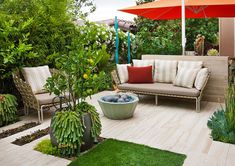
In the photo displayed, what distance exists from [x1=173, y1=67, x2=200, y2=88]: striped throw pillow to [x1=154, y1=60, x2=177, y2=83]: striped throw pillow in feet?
1.08

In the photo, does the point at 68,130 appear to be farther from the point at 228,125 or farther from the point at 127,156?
the point at 228,125

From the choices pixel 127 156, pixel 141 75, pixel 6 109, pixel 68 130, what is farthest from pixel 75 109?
pixel 141 75

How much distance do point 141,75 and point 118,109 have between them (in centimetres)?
168

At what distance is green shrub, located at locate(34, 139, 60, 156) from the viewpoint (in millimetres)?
3796

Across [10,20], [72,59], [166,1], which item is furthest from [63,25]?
[72,59]

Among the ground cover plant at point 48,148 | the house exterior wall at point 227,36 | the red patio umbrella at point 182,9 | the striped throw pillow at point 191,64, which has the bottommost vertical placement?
the ground cover plant at point 48,148

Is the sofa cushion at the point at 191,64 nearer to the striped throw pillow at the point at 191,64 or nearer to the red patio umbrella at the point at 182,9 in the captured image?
the striped throw pillow at the point at 191,64

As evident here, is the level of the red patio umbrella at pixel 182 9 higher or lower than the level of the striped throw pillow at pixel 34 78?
higher

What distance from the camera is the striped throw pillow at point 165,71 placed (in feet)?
21.5

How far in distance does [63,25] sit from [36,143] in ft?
11.5

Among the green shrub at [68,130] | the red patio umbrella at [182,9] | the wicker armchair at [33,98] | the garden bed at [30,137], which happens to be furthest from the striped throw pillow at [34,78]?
the red patio umbrella at [182,9]

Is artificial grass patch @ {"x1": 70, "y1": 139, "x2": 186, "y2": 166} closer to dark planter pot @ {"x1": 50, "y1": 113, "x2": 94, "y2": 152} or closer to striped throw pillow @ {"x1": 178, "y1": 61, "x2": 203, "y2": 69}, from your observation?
dark planter pot @ {"x1": 50, "y1": 113, "x2": 94, "y2": 152}

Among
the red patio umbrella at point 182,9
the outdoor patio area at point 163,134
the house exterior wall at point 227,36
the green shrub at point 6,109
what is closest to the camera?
the outdoor patio area at point 163,134

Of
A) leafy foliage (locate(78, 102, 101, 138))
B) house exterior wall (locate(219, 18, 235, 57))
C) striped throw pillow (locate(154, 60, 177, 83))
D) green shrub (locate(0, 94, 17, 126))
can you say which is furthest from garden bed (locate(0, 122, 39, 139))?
house exterior wall (locate(219, 18, 235, 57))
